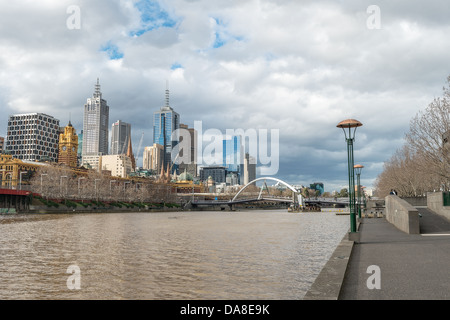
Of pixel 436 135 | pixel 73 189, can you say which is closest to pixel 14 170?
pixel 73 189

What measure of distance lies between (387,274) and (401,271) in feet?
1.93

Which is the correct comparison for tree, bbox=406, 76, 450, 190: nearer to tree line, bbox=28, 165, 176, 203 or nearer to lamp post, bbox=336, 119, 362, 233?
lamp post, bbox=336, 119, 362, 233

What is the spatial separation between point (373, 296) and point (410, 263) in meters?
4.70

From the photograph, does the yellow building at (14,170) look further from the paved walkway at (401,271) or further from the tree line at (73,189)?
the paved walkway at (401,271)

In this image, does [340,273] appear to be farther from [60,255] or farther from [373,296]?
[60,255]

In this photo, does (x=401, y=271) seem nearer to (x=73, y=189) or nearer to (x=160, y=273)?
(x=160, y=273)

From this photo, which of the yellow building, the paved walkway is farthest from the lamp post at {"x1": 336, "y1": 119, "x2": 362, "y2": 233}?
the yellow building

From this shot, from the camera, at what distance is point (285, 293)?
1020 centimetres

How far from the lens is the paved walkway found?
27.4ft

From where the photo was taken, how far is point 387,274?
10.5 m
